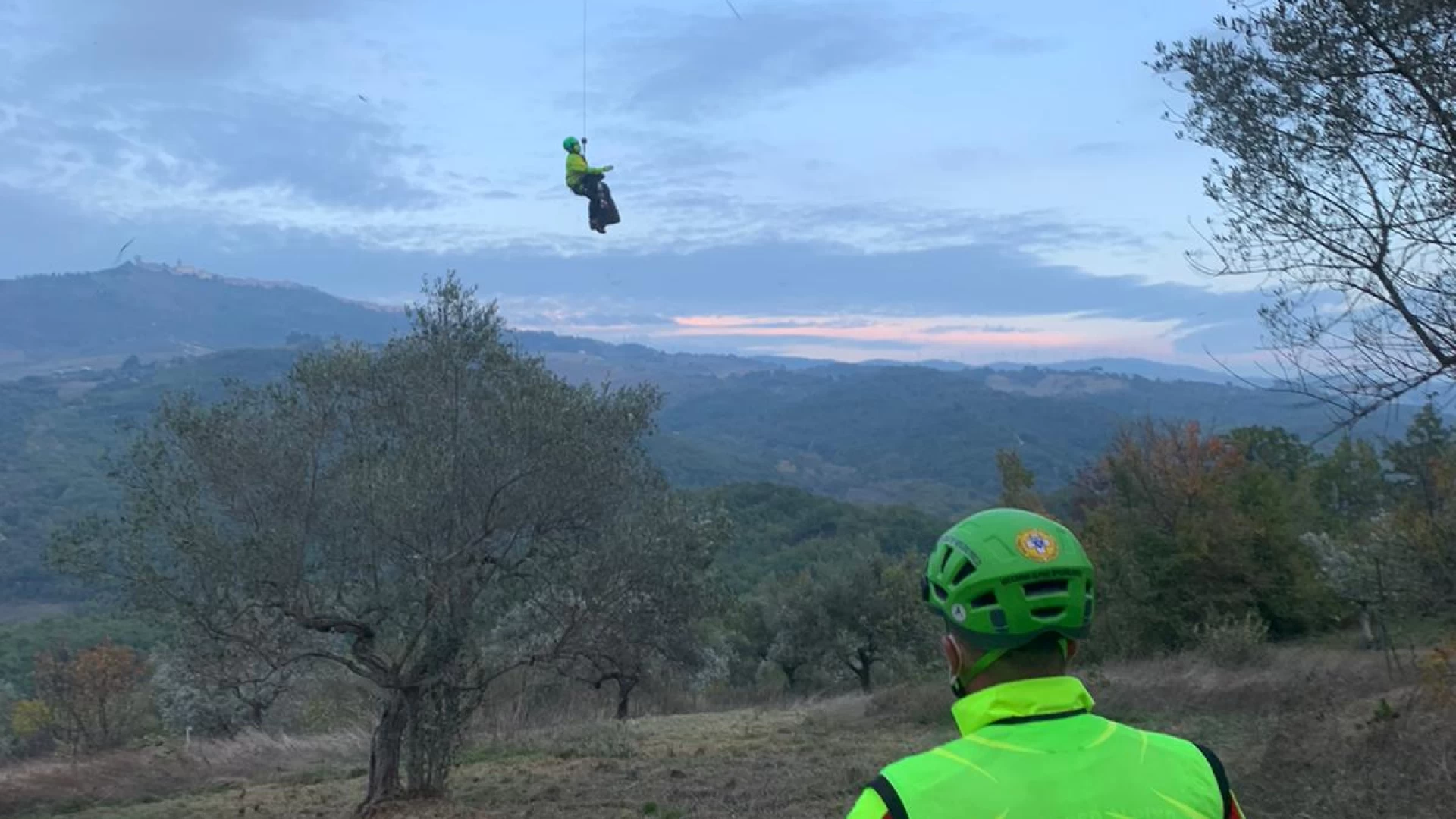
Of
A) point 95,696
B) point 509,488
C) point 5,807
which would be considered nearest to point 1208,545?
point 509,488

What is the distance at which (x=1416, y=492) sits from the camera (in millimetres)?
15273

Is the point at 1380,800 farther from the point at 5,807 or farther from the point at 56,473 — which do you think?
the point at 56,473

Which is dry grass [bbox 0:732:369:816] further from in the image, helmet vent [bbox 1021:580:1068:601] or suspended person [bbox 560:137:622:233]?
helmet vent [bbox 1021:580:1068:601]

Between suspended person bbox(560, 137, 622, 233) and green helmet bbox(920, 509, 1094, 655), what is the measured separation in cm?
1052

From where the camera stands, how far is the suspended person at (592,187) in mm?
11844

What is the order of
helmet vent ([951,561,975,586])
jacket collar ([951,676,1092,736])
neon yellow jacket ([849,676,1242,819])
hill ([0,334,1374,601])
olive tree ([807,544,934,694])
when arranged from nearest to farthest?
neon yellow jacket ([849,676,1242,819]) → jacket collar ([951,676,1092,736]) → helmet vent ([951,561,975,586]) → olive tree ([807,544,934,694]) → hill ([0,334,1374,601])

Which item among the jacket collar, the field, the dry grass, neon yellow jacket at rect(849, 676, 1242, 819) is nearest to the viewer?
neon yellow jacket at rect(849, 676, 1242, 819)

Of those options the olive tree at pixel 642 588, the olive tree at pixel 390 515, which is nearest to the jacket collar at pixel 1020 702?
the olive tree at pixel 390 515

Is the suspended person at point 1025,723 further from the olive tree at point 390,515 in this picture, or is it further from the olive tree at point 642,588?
the olive tree at point 642,588

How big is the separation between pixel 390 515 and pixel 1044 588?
1070 cm

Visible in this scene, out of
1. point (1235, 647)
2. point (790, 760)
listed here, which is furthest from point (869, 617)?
point (790, 760)

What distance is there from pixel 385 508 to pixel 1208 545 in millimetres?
19328

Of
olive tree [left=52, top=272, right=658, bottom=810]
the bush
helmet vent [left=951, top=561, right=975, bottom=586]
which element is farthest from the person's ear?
the bush

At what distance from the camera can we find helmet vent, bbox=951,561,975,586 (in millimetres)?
1880
